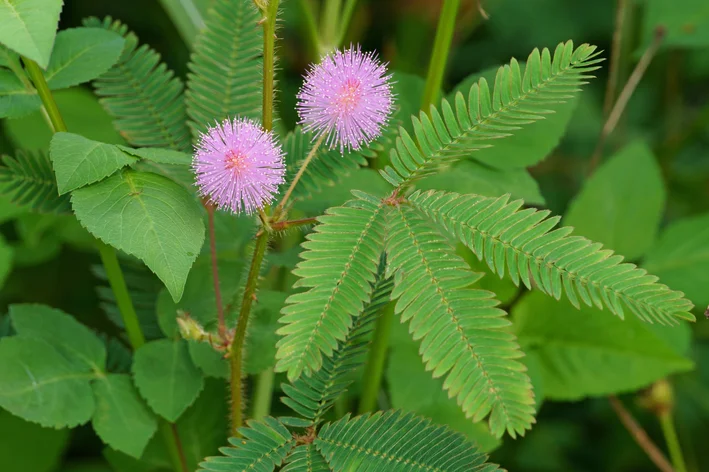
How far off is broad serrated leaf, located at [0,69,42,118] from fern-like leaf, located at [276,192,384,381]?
36cm

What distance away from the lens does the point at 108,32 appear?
0.84 metres

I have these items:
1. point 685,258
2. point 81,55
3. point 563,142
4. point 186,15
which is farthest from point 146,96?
point 563,142

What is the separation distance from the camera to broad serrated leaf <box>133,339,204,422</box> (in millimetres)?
824

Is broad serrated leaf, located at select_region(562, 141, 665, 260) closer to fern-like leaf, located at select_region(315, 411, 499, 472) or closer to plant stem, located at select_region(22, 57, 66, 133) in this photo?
fern-like leaf, located at select_region(315, 411, 499, 472)

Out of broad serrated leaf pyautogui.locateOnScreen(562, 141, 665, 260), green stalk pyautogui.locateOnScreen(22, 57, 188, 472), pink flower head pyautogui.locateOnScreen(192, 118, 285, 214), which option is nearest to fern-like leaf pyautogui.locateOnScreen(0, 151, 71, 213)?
green stalk pyautogui.locateOnScreen(22, 57, 188, 472)

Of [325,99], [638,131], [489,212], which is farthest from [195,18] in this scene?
[638,131]

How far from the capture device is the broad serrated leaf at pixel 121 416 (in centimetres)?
81

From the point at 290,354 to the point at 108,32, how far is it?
0.48 meters

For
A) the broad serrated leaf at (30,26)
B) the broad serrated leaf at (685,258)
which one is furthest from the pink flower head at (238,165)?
the broad serrated leaf at (685,258)

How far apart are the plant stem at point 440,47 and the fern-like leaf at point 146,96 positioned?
0.30 meters

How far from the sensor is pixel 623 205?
128 centimetres

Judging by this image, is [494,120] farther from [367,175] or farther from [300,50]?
[300,50]

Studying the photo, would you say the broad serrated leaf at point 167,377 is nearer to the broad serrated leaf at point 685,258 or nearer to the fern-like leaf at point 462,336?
the fern-like leaf at point 462,336

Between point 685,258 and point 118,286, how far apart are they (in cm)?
94
